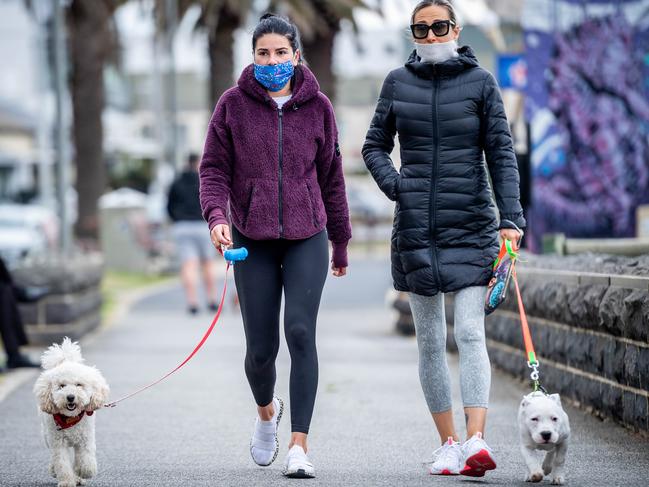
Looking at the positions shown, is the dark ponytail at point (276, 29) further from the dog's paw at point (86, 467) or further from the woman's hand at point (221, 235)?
the dog's paw at point (86, 467)

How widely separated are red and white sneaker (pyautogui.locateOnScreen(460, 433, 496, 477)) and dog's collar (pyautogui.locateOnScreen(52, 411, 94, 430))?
1579mm

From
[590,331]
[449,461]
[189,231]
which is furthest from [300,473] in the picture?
[189,231]

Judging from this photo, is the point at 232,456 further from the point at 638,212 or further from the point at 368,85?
the point at 368,85

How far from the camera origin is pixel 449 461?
20.9ft

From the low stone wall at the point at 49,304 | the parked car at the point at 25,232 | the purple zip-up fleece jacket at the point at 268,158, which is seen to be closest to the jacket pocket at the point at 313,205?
the purple zip-up fleece jacket at the point at 268,158

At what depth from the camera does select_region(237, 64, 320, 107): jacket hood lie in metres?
6.36

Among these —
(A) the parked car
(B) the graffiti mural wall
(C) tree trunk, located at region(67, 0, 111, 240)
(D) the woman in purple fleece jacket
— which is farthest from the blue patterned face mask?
(A) the parked car

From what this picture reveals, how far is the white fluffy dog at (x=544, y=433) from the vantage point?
584 centimetres

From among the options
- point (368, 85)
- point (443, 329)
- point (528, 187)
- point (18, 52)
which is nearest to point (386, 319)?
point (528, 187)

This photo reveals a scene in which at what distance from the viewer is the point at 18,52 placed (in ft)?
208

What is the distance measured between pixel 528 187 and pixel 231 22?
13.1m

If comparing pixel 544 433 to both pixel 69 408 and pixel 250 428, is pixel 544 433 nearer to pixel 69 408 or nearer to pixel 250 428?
pixel 69 408

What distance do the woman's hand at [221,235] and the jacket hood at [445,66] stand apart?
108 centimetres

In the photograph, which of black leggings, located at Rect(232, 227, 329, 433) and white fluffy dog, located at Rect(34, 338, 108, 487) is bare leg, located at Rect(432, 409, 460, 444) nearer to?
black leggings, located at Rect(232, 227, 329, 433)
